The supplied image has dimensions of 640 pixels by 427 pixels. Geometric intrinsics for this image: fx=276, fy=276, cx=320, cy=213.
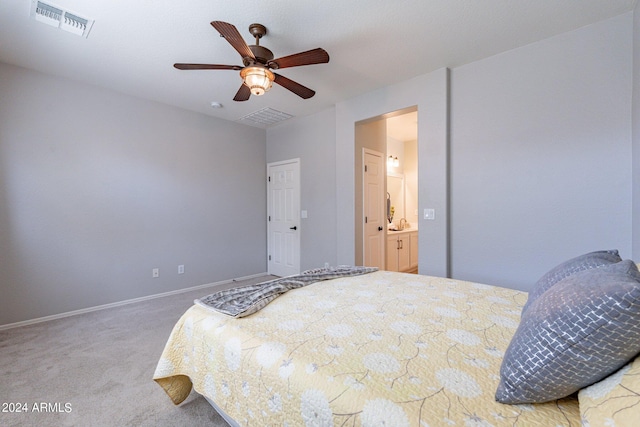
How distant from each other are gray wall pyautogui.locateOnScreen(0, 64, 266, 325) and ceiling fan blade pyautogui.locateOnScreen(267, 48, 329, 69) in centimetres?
249

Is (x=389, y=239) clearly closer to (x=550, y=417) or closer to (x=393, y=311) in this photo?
(x=393, y=311)

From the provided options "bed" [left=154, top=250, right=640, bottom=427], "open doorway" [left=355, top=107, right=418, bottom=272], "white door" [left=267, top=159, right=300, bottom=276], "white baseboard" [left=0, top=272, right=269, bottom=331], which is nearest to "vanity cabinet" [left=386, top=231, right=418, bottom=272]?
"open doorway" [left=355, top=107, right=418, bottom=272]

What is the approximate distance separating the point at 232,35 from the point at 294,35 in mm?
703

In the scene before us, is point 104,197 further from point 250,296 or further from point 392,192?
point 392,192

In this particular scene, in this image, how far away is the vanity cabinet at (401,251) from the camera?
4481mm

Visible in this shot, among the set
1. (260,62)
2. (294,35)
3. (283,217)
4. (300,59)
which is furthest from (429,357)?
(283,217)

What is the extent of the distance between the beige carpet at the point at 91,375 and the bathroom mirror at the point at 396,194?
13.6ft

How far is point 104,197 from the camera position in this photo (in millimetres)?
3348

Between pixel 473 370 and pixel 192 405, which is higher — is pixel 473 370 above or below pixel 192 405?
above

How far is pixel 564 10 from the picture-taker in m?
2.09

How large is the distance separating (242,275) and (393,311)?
12.1 feet

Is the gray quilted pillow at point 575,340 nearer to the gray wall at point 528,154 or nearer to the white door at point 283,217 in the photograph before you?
the gray wall at point 528,154

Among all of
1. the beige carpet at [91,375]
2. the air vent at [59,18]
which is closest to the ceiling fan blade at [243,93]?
the air vent at [59,18]


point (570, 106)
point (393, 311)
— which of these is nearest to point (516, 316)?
point (393, 311)
